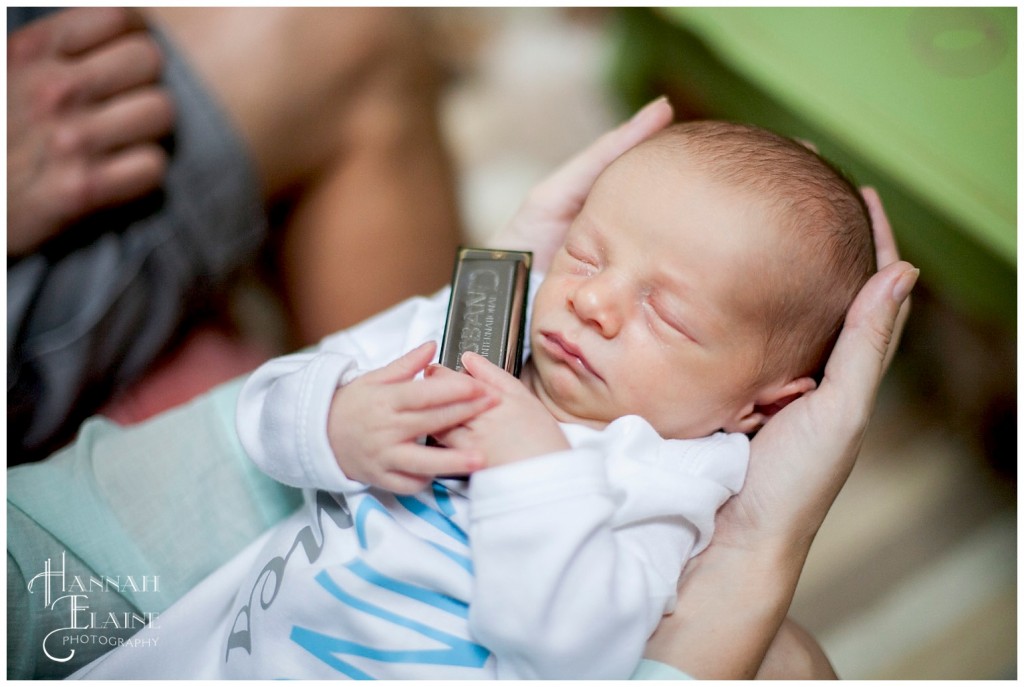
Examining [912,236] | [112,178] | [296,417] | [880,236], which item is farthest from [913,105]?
[112,178]

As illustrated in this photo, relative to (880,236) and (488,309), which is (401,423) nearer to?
(488,309)

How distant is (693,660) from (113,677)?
1.94ft

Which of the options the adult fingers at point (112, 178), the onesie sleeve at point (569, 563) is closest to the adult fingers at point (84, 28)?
the adult fingers at point (112, 178)

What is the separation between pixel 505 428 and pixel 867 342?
1.28ft

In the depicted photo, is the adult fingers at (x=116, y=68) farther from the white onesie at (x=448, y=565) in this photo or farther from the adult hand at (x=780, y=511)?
the adult hand at (x=780, y=511)

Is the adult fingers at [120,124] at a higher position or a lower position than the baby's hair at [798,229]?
higher

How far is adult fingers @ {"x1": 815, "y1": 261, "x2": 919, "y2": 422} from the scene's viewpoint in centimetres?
82

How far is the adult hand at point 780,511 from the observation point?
809mm

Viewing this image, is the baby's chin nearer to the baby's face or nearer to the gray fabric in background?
the baby's face

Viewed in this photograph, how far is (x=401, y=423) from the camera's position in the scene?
28.8 inches

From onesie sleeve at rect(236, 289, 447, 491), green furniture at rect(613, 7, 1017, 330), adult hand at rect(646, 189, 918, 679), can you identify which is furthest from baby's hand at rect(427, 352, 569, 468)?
green furniture at rect(613, 7, 1017, 330)

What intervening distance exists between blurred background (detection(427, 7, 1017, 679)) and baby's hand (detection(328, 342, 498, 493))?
91 cm

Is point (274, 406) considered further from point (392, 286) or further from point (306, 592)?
point (392, 286)

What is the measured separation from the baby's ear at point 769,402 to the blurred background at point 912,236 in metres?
0.55
